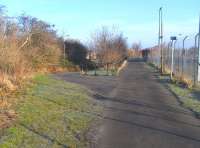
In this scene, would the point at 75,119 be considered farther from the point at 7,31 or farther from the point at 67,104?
the point at 7,31

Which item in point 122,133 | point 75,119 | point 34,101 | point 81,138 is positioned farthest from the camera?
point 34,101

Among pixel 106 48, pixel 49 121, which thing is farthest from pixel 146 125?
pixel 106 48

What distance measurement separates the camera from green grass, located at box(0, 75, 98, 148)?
836 centimetres

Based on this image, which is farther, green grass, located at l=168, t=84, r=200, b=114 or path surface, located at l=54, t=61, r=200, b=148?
green grass, located at l=168, t=84, r=200, b=114

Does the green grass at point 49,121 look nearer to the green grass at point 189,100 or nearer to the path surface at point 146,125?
the path surface at point 146,125

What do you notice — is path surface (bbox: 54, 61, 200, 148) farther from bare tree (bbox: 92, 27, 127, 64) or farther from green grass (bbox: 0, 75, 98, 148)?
bare tree (bbox: 92, 27, 127, 64)

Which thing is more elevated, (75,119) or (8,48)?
(8,48)

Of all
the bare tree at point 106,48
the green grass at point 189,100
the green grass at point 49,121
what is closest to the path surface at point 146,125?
the green grass at point 189,100

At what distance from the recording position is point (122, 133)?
378 inches

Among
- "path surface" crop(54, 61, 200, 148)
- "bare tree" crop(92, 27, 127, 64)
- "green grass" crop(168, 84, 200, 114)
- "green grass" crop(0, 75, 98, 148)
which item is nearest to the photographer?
"green grass" crop(0, 75, 98, 148)

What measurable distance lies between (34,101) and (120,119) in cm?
328

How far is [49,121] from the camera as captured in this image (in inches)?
418

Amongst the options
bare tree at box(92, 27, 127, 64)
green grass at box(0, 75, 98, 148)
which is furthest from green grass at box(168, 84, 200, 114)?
bare tree at box(92, 27, 127, 64)

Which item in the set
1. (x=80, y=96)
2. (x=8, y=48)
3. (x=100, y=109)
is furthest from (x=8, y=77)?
(x=100, y=109)
